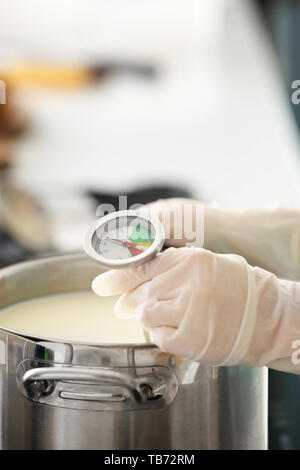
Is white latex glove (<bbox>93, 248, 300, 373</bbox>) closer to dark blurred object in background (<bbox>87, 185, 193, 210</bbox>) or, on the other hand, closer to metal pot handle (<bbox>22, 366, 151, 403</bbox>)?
metal pot handle (<bbox>22, 366, 151, 403</bbox>)

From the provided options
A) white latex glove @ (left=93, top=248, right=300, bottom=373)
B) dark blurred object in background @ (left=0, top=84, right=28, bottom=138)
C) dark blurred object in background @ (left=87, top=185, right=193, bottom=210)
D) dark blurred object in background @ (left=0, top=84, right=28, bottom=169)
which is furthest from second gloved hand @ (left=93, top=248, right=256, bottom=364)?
dark blurred object in background @ (left=0, top=84, right=28, bottom=138)

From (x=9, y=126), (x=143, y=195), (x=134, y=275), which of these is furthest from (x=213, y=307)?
(x=9, y=126)

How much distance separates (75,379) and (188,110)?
303 cm

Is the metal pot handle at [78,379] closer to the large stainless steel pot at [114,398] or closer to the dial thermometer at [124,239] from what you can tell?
the large stainless steel pot at [114,398]

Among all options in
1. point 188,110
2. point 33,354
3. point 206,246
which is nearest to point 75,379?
point 33,354

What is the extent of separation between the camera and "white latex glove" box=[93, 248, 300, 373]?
81cm

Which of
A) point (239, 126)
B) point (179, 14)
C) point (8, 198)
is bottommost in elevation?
point (8, 198)

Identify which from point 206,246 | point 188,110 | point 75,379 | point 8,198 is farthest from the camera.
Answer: point 188,110

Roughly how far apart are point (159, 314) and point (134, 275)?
74mm

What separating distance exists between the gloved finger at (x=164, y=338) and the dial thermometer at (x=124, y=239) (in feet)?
0.31

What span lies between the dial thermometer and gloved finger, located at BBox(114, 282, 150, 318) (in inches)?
1.9

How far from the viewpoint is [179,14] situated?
3801mm

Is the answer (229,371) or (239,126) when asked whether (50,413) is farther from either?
(239,126)

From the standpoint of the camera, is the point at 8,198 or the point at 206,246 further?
the point at 8,198
